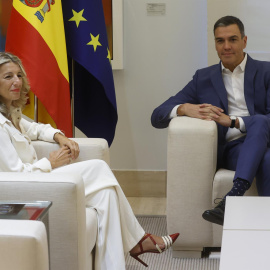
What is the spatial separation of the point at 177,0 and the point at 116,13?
1.46 ft

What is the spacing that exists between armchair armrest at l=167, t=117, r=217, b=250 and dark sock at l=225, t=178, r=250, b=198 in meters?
0.22

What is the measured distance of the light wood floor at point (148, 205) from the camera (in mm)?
4508

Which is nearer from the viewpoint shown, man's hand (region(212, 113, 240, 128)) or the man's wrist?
man's hand (region(212, 113, 240, 128))

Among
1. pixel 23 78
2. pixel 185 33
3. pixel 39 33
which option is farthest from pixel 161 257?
pixel 185 33

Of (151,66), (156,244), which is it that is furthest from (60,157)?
(151,66)

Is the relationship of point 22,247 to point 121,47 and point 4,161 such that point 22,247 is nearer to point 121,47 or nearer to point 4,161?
point 4,161

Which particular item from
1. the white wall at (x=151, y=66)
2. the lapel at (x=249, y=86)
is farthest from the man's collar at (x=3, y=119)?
the white wall at (x=151, y=66)

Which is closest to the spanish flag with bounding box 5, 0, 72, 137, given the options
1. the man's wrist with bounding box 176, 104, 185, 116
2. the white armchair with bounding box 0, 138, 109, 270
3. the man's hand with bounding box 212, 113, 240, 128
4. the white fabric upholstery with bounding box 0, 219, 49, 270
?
the man's wrist with bounding box 176, 104, 185, 116

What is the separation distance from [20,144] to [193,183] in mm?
984

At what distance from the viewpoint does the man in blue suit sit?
12.0 ft

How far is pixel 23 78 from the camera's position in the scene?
3277 mm

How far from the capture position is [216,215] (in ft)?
10.8

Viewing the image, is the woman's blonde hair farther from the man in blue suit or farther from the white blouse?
the man in blue suit

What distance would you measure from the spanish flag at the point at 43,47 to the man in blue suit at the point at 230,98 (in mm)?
617
